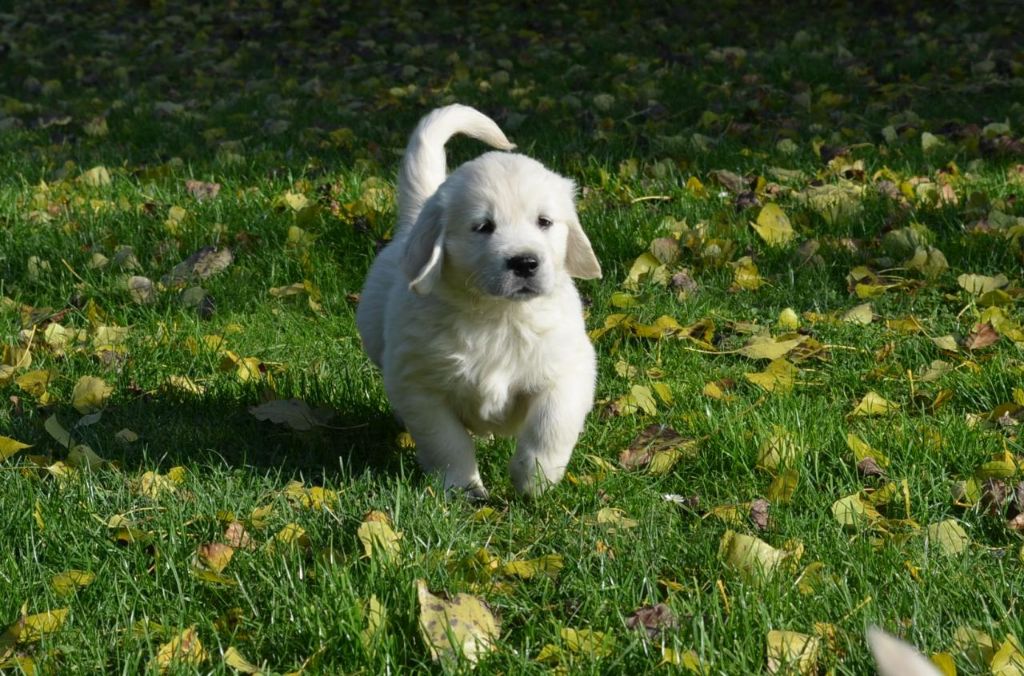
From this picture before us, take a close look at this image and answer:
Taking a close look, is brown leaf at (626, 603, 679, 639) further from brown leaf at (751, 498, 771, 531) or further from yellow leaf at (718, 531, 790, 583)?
brown leaf at (751, 498, 771, 531)

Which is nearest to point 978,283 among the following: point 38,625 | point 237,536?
point 237,536

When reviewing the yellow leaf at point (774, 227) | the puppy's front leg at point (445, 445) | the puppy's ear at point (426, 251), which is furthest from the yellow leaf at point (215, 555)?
the yellow leaf at point (774, 227)

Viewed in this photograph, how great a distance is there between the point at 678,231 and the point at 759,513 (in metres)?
1.96

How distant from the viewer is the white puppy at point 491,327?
2.74 m

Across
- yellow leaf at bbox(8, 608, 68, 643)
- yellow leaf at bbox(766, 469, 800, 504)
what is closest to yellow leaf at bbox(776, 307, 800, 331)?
yellow leaf at bbox(766, 469, 800, 504)

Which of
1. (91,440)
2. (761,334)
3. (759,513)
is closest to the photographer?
(759,513)

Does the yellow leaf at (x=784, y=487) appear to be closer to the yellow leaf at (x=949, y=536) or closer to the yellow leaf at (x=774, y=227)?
the yellow leaf at (x=949, y=536)

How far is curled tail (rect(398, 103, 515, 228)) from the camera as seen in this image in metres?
3.42

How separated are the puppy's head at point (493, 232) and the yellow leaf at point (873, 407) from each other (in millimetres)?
918

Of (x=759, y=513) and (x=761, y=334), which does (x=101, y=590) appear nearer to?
(x=759, y=513)

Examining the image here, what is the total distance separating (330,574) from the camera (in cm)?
218

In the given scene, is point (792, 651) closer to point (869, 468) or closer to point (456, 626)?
point (456, 626)

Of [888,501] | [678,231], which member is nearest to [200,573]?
[888,501]

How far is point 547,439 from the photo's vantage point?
2777mm
